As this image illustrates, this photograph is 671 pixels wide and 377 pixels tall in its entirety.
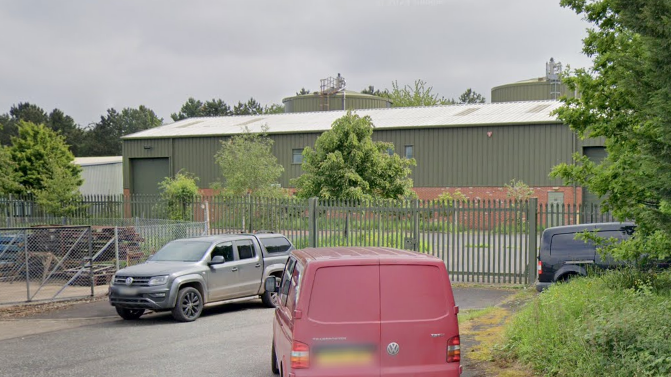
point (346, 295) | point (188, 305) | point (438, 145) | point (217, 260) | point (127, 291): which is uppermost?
point (438, 145)

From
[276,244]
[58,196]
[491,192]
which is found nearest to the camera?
[276,244]

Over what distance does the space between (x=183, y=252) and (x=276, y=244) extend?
2.16 meters

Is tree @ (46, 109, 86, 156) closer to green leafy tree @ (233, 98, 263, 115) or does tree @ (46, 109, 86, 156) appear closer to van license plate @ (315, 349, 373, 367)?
green leafy tree @ (233, 98, 263, 115)

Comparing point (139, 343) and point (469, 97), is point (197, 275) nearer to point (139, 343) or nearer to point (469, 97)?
point (139, 343)

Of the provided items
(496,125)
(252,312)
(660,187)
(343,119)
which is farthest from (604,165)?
(496,125)

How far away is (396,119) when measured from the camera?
4112 cm

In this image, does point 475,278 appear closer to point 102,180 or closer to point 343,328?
point 343,328

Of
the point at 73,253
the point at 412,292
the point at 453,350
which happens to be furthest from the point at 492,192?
the point at 412,292

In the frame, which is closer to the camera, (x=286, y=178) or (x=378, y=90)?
(x=286, y=178)

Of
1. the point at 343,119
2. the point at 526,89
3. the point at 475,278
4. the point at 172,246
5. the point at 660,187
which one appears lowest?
the point at 475,278

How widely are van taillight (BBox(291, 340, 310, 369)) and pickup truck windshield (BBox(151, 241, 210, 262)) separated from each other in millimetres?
7983

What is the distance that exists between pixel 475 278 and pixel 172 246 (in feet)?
27.4

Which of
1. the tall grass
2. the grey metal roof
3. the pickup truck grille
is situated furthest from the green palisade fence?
the grey metal roof

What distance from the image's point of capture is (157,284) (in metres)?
12.3
